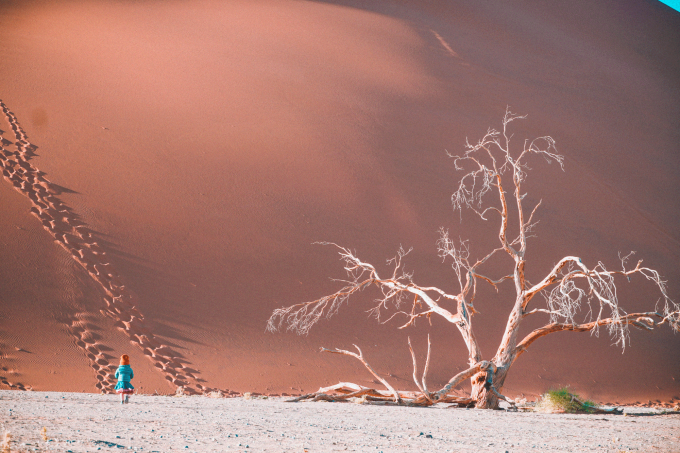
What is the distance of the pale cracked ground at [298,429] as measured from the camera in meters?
3.89

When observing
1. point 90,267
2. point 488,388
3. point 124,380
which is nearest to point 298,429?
point 124,380

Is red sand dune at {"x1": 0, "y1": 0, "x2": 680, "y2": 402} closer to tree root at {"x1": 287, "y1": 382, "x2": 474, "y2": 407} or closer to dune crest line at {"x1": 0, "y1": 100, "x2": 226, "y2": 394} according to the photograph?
dune crest line at {"x1": 0, "y1": 100, "x2": 226, "y2": 394}

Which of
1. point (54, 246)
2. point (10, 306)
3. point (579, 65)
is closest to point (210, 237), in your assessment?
point (54, 246)

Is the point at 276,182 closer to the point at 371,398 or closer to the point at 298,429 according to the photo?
the point at 371,398

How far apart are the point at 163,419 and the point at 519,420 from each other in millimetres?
4216

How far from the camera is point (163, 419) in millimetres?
5262

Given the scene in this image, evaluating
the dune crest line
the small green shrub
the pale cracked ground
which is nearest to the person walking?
the pale cracked ground

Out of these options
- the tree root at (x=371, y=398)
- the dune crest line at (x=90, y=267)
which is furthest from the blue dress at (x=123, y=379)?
the dune crest line at (x=90, y=267)

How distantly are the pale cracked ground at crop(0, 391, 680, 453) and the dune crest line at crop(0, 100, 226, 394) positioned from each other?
10.7ft

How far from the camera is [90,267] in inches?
487

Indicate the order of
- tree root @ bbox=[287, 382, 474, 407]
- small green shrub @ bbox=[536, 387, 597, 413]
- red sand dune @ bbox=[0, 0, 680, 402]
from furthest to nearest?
1. red sand dune @ bbox=[0, 0, 680, 402]
2. small green shrub @ bbox=[536, 387, 597, 413]
3. tree root @ bbox=[287, 382, 474, 407]

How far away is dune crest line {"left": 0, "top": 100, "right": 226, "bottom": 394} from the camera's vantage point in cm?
1043

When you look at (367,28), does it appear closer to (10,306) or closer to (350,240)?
(350,240)

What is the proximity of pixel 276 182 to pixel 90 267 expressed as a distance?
613cm
